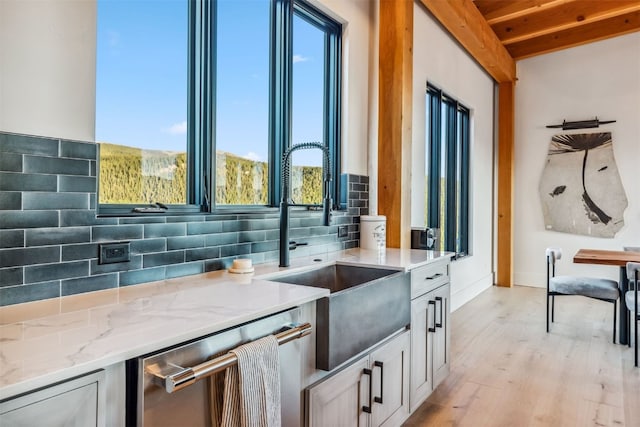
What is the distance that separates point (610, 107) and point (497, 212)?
1900mm

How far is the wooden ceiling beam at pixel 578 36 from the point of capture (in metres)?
4.80

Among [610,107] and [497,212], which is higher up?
[610,107]

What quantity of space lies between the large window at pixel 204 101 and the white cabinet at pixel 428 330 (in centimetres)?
94

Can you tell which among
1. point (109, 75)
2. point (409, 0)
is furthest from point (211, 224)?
point (409, 0)

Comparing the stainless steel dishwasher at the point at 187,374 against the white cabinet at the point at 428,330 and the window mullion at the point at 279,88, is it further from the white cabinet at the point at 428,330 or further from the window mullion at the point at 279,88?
the window mullion at the point at 279,88

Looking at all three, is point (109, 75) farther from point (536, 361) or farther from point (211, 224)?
point (536, 361)

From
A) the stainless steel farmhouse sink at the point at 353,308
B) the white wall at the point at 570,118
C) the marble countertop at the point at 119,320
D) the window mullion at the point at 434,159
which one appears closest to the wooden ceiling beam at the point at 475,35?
the white wall at the point at 570,118

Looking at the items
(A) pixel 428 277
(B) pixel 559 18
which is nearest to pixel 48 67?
(A) pixel 428 277

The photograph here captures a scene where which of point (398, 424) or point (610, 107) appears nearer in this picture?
point (398, 424)

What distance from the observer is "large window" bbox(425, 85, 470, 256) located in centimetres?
419

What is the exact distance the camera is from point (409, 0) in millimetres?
2975

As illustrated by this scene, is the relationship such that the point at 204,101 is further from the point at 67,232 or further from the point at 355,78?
the point at 355,78

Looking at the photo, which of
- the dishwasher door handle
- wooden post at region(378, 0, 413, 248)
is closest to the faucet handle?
wooden post at region(378, 0, 413, 248)

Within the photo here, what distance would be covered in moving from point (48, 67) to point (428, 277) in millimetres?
1975
